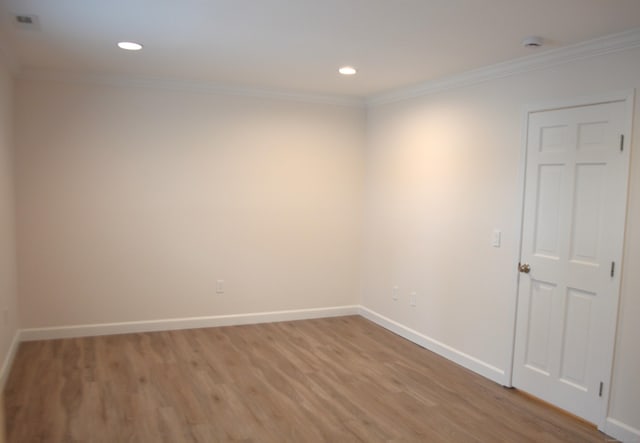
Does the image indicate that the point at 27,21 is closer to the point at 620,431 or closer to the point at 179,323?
the point at 179,323

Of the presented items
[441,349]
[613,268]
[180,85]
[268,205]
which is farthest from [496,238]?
[180,85]

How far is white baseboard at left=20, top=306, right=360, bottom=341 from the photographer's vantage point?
4.59m

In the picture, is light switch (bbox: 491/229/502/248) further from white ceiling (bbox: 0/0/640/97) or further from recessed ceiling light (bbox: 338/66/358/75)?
recessed ceiling light (bbox: 338/66/358/75)

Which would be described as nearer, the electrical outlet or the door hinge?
the door hinge

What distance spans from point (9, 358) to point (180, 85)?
9.14 ft

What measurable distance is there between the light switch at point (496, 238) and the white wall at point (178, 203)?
203 centimetres

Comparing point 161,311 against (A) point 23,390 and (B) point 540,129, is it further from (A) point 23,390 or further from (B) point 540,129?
(B) point 540,129

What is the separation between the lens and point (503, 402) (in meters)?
3.56

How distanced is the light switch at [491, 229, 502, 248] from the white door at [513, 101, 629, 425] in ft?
0.78

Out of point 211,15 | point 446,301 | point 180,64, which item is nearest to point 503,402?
point 446,301

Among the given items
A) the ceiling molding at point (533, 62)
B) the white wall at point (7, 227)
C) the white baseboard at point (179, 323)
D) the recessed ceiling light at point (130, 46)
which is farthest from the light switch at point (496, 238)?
the white wall at point (7, 227)

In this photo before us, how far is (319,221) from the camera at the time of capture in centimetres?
556

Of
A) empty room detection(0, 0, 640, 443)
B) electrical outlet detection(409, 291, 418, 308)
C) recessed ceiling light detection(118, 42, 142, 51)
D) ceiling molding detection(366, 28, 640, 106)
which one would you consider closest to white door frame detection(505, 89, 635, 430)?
empty room detection(0, 0, 640, 443)

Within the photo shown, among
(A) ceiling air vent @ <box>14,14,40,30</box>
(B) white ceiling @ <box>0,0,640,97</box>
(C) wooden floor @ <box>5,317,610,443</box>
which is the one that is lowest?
(C) wooden floor @ <box>5,317,610,443</box>
